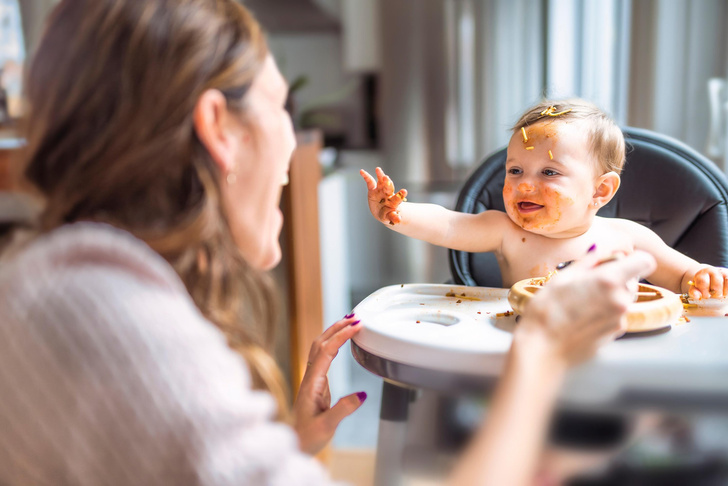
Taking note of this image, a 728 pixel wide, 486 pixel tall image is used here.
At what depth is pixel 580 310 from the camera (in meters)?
0.47

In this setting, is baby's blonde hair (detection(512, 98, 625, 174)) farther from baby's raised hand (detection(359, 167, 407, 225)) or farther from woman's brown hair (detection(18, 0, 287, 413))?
woman's brown hair (detection(18, 0, 287, 413))

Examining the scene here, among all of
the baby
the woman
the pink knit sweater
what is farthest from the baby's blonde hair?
the pink knit sweater

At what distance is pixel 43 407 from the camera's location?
1.42ft

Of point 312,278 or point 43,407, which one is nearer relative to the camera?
point 43,407

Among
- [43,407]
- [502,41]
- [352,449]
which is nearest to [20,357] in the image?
[43,407]

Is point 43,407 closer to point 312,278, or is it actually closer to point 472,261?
point 472,261

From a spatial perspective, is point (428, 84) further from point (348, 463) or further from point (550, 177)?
point (550, 177)

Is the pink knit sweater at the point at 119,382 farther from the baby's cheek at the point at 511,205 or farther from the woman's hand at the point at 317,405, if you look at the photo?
the baby's cheek at the point at 511,205

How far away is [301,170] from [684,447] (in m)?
1.33

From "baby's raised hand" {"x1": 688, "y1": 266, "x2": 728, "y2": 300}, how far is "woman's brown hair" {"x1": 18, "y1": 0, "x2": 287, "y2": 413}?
1.94 feet

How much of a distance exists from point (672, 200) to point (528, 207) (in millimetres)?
292

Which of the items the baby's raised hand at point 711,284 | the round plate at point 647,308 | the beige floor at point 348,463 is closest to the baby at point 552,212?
the baby's raised hand at point 711,284

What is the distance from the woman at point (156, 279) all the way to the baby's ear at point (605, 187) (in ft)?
1.08

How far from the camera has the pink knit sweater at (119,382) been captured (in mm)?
412
